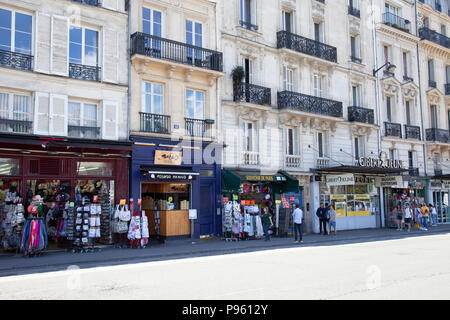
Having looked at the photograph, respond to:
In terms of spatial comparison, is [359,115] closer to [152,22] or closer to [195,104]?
[195,104]

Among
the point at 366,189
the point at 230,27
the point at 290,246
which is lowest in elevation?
the point at 290,246

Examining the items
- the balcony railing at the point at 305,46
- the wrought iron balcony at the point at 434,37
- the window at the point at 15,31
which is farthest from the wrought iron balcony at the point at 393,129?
the window at the point at 15,31

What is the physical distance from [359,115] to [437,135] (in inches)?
347

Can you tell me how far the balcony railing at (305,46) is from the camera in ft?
72.5

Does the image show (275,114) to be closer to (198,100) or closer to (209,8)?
(198,100)

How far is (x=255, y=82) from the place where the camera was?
21016mm

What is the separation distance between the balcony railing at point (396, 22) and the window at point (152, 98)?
18347 millimetres

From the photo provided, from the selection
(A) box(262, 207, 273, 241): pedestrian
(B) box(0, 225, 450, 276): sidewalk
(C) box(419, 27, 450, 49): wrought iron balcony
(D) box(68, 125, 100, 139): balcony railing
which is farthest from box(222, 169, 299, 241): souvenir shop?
(C) box(419, 27, 450, 49): wrought iron balcony

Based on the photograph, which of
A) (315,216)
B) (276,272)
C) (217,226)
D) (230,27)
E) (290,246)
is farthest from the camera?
(315,216)

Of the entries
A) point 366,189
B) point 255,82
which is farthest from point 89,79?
point 366,189

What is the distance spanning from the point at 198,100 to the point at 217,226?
568cm

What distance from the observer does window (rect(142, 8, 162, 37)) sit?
57.9ft

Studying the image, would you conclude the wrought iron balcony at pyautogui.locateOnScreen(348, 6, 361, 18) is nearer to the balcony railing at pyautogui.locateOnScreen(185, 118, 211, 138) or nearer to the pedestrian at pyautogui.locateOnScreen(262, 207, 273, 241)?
the balcony railing at pyautogui.locateOnScreen(185, 118, 211, 138)

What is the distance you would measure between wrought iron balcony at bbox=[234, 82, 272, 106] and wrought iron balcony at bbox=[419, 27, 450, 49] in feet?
54.6
